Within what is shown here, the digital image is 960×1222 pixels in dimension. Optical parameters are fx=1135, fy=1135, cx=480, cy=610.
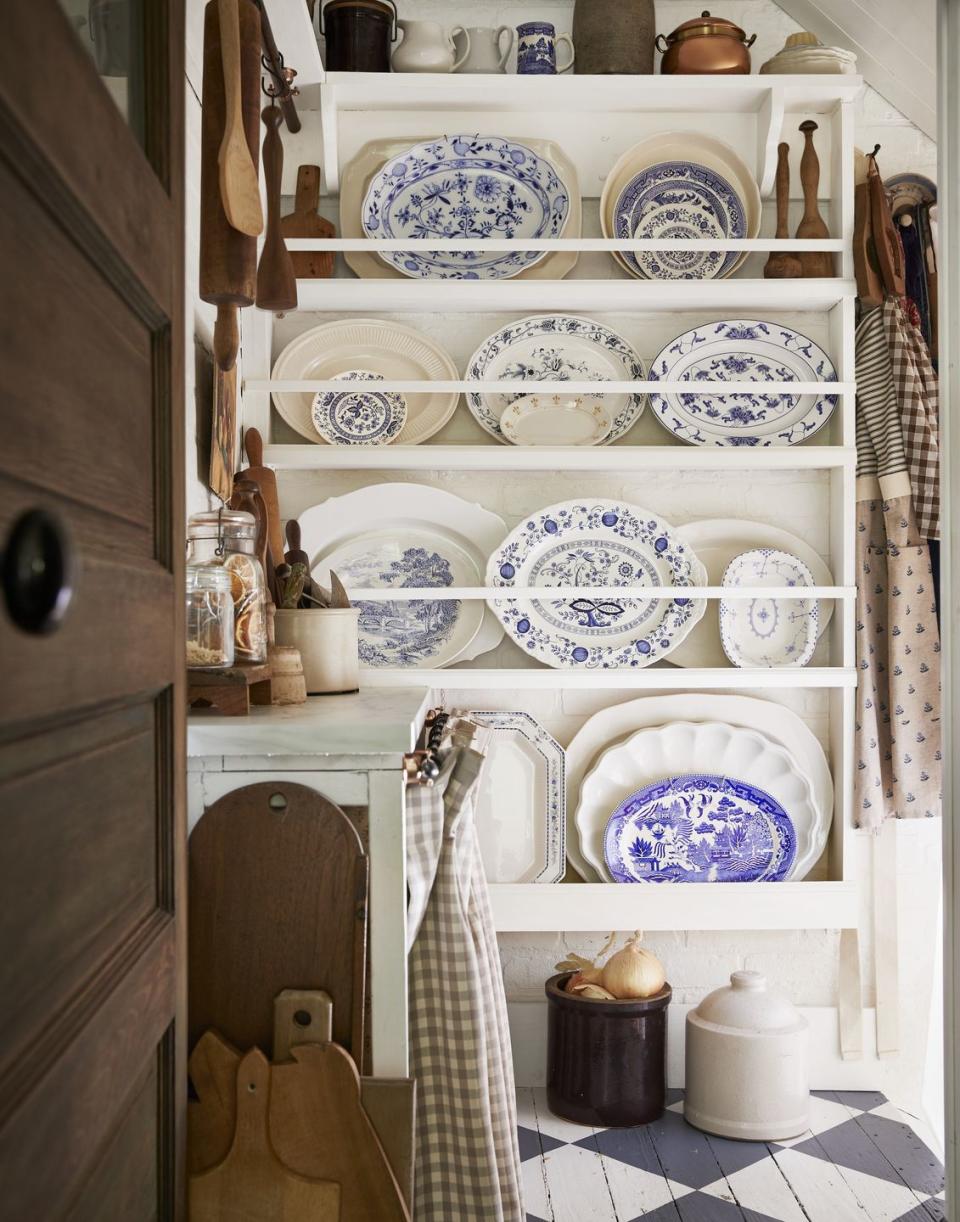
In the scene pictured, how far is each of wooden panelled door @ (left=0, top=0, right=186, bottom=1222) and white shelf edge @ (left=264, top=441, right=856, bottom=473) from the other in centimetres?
129

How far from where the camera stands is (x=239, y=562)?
1.32 m

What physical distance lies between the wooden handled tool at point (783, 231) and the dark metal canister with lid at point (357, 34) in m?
0.82

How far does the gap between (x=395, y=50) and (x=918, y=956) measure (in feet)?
7.02

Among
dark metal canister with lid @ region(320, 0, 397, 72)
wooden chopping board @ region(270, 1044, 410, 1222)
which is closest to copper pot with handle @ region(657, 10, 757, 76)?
dark metal canister with lid @ region(320, 0, 397, 72)

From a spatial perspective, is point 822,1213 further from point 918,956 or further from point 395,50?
point 395,50

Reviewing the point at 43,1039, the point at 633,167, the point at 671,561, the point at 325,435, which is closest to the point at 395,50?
the point at 633,167

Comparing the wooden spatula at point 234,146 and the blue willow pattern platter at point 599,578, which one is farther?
the blue willow pattern platter at point 599,578

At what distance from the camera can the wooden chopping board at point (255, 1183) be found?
958 millimetres

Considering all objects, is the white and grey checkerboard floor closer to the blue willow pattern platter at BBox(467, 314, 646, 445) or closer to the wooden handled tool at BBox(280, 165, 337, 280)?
the blue willow pattern platter at BBox(467, 314, 646, 445)

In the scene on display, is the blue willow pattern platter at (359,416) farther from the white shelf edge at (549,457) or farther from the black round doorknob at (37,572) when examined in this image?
the black round doorknob at (37,572)

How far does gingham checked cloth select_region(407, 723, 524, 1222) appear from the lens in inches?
52.6

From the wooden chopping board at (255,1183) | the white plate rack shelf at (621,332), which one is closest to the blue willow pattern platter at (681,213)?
the white plate rack shelf at (621,332)

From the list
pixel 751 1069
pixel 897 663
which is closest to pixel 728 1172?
pixel 751 1069

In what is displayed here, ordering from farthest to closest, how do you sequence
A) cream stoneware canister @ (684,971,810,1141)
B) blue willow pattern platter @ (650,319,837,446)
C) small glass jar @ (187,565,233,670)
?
blue willow pattern platter @ (650,319,837,446)
cream stoneware canister @ (684,971,810,1141)
small glass jar @ (187,565,233,670)
